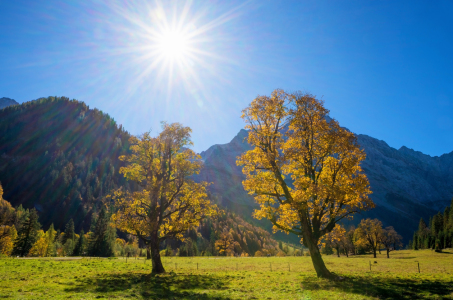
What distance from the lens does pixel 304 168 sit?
22.8m

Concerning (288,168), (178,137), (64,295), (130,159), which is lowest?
(64,295)

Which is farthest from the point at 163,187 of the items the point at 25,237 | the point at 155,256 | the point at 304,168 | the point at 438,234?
the point at 438,234

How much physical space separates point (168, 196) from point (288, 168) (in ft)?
51.9

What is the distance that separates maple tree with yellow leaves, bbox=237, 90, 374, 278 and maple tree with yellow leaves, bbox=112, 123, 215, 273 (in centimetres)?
922

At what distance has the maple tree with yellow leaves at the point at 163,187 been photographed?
28406 millimetres

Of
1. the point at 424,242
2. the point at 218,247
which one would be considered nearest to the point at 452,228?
the point at 424,242

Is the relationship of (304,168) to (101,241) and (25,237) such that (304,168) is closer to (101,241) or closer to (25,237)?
(101,241)

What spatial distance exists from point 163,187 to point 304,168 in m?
16.4

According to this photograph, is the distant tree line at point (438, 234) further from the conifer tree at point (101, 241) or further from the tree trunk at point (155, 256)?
the conifer tree at point (101, 241)

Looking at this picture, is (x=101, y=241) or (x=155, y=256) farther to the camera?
(x=101, y=241)

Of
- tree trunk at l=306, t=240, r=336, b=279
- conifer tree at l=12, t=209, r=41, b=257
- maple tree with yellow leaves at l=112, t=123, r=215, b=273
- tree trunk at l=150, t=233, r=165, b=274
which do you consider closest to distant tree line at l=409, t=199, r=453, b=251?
tree trunk at l=306, t=240, r=336, b=279

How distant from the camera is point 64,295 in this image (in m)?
14.4

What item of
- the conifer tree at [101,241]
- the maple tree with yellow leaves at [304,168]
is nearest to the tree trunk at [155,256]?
the maple tree with yellow leaves at [304,168]

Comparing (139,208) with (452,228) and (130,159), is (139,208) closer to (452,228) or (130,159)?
(130,159)
